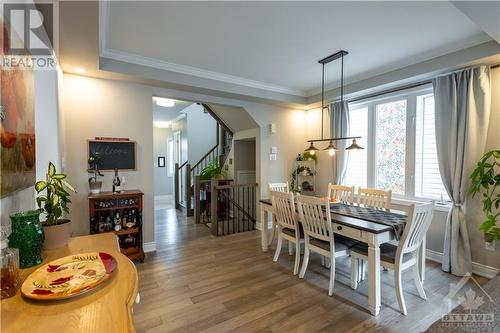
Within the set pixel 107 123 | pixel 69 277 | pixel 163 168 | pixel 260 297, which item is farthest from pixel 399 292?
pixel 163 168

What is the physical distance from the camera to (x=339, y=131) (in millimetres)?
4543

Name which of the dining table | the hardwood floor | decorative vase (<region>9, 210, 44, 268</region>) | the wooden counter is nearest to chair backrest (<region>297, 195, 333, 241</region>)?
the dining table

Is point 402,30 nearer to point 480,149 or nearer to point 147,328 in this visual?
point 480,149

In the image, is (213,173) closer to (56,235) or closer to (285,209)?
(285,209)

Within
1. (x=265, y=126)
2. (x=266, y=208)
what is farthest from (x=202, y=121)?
(x=266, y=208)

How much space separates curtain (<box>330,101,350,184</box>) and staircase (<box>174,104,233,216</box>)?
2.40 m

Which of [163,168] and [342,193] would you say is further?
[163,168]

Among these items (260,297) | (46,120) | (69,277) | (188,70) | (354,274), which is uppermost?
(188,70)

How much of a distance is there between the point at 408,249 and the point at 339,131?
2.67 metres

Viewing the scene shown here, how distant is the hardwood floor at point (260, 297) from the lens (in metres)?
2.11

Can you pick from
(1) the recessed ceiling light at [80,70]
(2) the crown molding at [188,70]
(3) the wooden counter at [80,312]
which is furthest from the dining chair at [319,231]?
(1) the recessed ceiling light at [80,70]

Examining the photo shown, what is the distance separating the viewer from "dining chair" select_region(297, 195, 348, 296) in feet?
8.43

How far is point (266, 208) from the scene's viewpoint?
3.74 m

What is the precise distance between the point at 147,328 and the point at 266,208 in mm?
2146
